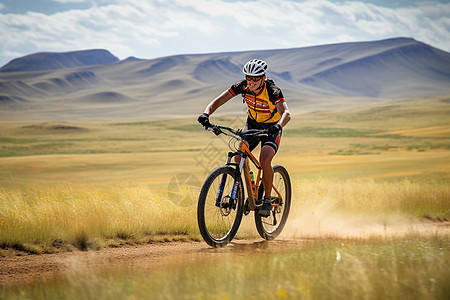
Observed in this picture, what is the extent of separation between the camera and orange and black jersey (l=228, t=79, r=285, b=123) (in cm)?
685

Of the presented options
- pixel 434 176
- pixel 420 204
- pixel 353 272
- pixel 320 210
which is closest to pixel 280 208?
pixel 320 210

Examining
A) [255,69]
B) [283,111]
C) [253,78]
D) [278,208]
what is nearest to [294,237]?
[278,208]

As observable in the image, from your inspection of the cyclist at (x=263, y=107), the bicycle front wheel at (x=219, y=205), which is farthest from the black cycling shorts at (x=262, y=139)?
the bicycle front wheel at (x=219, y=205)

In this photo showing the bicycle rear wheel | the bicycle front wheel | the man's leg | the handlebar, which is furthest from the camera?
the bicycle rear wheel

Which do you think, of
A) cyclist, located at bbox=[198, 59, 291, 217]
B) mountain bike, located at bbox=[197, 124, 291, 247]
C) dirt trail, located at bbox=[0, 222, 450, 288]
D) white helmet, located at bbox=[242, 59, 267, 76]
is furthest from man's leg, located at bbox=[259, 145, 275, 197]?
white helmet, located at bbox=[242, 59, 267, 76]

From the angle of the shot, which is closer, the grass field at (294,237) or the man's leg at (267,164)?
the grass field at (294,237)

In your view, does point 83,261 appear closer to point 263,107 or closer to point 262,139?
point 262,139

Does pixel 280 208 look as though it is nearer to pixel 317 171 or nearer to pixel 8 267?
pixel 8 267

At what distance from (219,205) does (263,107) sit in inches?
69.2

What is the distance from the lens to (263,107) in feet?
23.0

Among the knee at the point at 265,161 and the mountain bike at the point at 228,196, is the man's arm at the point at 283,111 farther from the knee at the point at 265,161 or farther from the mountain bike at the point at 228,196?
the knee at the point at 265,161

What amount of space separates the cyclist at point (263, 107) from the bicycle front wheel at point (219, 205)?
491 mm

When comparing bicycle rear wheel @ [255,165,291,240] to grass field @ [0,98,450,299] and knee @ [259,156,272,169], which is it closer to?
grass field @ [0,98,450,299]

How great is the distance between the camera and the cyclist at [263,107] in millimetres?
6590
